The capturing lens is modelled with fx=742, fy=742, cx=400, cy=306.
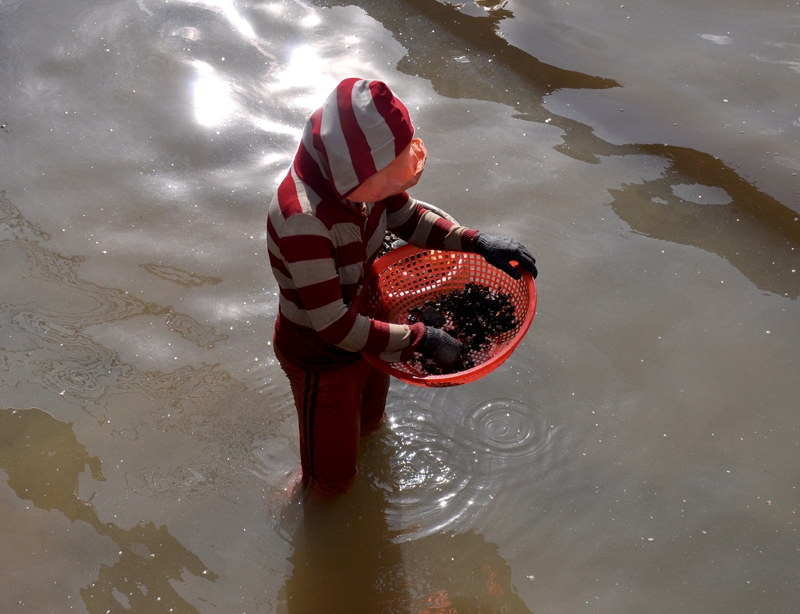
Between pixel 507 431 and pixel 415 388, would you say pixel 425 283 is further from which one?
pixel 507 431

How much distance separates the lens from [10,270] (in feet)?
11.9

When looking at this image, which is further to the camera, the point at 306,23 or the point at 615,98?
the point at 306,23

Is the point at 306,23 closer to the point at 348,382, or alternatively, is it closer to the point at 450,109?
the point at 450,109

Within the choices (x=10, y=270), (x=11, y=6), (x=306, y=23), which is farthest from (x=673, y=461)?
(x=11, y=6)

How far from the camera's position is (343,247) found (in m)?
2.14

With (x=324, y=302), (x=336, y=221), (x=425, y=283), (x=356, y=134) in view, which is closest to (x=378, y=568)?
(x=425, y=283)

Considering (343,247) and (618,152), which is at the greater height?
(343,247)

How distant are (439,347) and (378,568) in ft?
3.16

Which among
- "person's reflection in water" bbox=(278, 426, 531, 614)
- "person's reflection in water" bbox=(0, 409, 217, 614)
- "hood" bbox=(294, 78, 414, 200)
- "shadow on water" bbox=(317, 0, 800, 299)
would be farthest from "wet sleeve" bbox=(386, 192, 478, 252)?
"shadow on water" bbox=(317, 0, 800, 299)

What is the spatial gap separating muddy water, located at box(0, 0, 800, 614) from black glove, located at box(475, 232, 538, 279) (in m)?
0.82

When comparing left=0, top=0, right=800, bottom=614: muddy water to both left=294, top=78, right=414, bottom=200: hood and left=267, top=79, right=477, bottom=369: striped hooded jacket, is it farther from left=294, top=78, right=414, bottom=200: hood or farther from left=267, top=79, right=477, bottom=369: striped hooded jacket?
left=294, top=78, right=414, bottom=200: hood

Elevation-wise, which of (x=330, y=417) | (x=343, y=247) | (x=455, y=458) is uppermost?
(x=343, y=247)

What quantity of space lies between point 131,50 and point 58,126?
769 mm

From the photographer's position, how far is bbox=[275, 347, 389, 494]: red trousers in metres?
2.42
